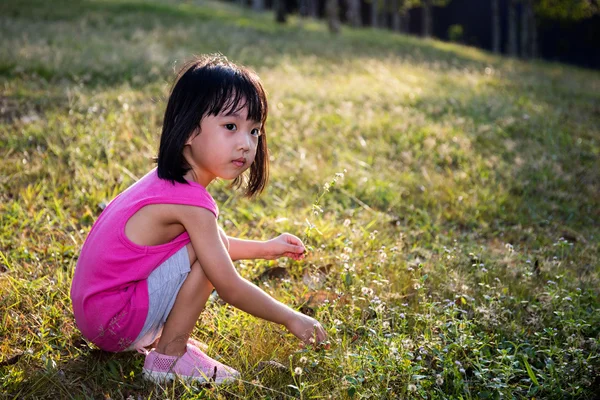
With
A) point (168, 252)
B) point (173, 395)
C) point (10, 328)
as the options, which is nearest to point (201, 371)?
point (173, 395)

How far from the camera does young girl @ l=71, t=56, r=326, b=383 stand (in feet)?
7.89

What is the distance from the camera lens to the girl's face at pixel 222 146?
2.50 m

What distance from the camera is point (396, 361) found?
8.02 ft

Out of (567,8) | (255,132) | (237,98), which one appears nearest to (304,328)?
(255,132)

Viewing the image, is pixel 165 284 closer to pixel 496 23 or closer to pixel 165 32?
pixel 165 32

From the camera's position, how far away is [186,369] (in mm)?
2471

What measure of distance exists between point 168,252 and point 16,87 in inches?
197

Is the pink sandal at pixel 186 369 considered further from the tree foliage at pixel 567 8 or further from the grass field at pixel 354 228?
the tree foliage at pixel 567 8

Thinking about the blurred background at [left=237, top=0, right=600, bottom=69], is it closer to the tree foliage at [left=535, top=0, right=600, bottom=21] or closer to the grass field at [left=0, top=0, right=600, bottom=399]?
the tree foliage at [left=535, top=0, right=600, bottom=21]

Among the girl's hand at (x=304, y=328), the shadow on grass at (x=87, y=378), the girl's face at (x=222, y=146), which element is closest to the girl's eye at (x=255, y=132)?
the girl's face at (x=222, y=146)

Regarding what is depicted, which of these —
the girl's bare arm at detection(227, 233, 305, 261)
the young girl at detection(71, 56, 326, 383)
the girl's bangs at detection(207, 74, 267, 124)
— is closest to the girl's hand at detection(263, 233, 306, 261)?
the girl's bare arm at detection(227, 233, 305, 261)

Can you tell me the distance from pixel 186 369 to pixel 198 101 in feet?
3.93

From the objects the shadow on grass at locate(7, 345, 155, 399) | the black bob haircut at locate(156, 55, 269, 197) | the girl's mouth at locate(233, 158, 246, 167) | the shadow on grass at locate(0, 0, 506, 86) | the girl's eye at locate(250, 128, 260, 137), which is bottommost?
the shadow on grass at locate(7, 345, 155, 399)

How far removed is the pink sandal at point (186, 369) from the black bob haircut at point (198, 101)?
31.4 inches
